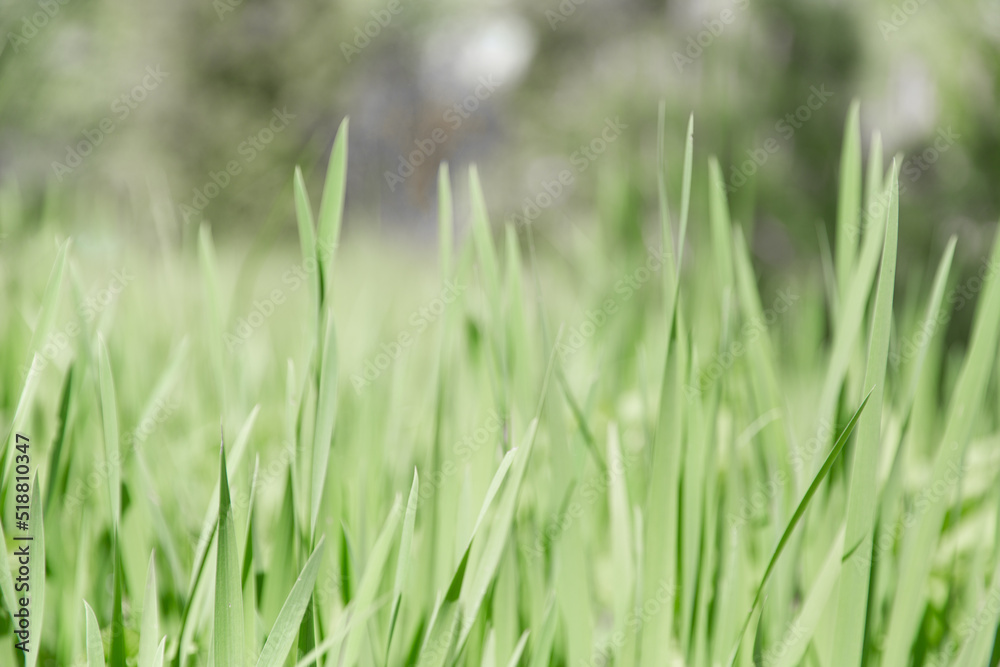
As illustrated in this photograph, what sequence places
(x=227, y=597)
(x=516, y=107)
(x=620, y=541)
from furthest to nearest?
1. (x=516, y=107)
2. (x=620, y=541)
3. (x=227, y=597)

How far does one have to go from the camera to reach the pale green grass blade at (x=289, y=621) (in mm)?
208

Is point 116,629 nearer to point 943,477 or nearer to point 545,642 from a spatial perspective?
point 545,642

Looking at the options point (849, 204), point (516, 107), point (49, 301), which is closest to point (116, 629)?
point (49, 301)

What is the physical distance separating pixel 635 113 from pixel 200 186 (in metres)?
3.39

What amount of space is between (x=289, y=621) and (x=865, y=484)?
20 cm

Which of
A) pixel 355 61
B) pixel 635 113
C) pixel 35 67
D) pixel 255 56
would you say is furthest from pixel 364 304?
pixel 255 56

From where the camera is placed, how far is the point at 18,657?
0.89 feet

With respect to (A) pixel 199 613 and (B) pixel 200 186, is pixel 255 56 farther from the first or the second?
(A) pixel 199 613

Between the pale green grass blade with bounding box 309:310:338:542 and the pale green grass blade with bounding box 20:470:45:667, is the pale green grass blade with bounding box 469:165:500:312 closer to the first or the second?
the pale green grass blade with bounding box 309:310:338:542

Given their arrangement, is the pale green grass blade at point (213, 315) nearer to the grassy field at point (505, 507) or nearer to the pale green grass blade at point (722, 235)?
the grassy field at point (505, 507)

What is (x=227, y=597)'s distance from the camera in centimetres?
21

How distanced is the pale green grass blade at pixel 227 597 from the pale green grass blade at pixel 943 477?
0.25 metres

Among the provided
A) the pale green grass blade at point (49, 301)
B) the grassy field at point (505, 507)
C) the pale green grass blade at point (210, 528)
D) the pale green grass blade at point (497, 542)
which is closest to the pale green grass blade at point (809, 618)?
the grassy field at point (505, 507)

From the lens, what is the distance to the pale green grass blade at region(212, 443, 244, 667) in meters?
0.20
